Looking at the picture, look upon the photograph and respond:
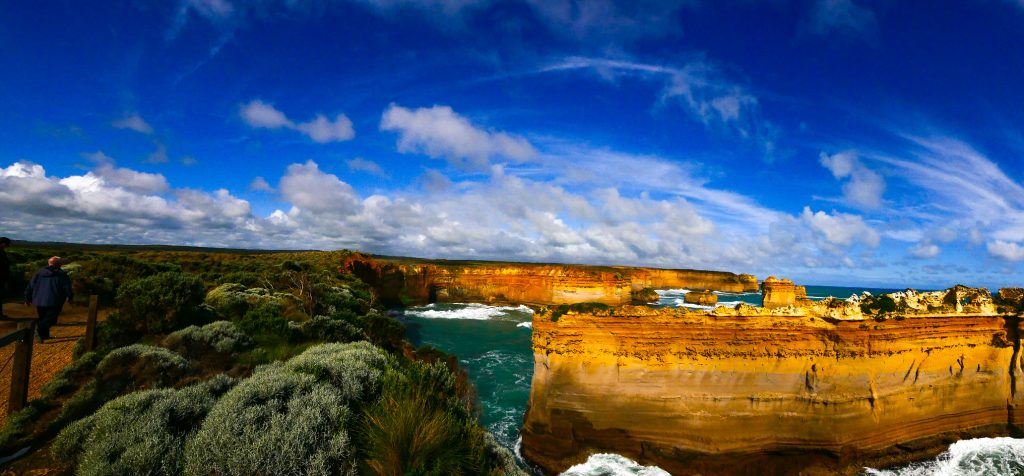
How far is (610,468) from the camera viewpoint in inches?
460

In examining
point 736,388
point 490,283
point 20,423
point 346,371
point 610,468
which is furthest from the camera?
point 490,283

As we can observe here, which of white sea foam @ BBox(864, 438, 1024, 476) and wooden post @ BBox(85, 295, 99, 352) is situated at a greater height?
wooden post @ BBox(85, 295, 99, 352)

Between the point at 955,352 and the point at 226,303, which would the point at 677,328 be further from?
the point at 226,303

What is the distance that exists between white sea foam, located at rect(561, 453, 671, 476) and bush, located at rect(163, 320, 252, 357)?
943 centimetres

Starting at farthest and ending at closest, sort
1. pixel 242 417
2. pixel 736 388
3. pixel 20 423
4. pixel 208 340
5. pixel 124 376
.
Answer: pixel 736 388 → pixel 208 340 → pixel 124 376 → pixel 20 423 → pixel 242 417

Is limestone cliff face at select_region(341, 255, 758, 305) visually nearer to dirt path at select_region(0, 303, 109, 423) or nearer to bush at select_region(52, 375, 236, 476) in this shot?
dirt path at select_region(0, 303, 109, 423)

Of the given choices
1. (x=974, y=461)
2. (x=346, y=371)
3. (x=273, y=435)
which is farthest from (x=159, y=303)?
(x=974, y=461)

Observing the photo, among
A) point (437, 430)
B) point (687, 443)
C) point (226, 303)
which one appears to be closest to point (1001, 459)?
point (687, 443)

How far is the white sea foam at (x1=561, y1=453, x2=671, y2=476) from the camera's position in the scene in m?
11.5

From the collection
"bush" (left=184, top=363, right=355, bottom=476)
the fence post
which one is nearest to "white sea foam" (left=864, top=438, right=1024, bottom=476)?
"bush" (left=184, top=363, right=355, bottom=476)

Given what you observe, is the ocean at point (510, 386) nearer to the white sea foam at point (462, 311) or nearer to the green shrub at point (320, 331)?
the white sea foam at point (462, 311)

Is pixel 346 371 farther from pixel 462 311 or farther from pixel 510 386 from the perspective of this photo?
pixel 462 311

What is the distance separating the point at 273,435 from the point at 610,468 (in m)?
9.96

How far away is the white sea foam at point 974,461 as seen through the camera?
12.1 m
